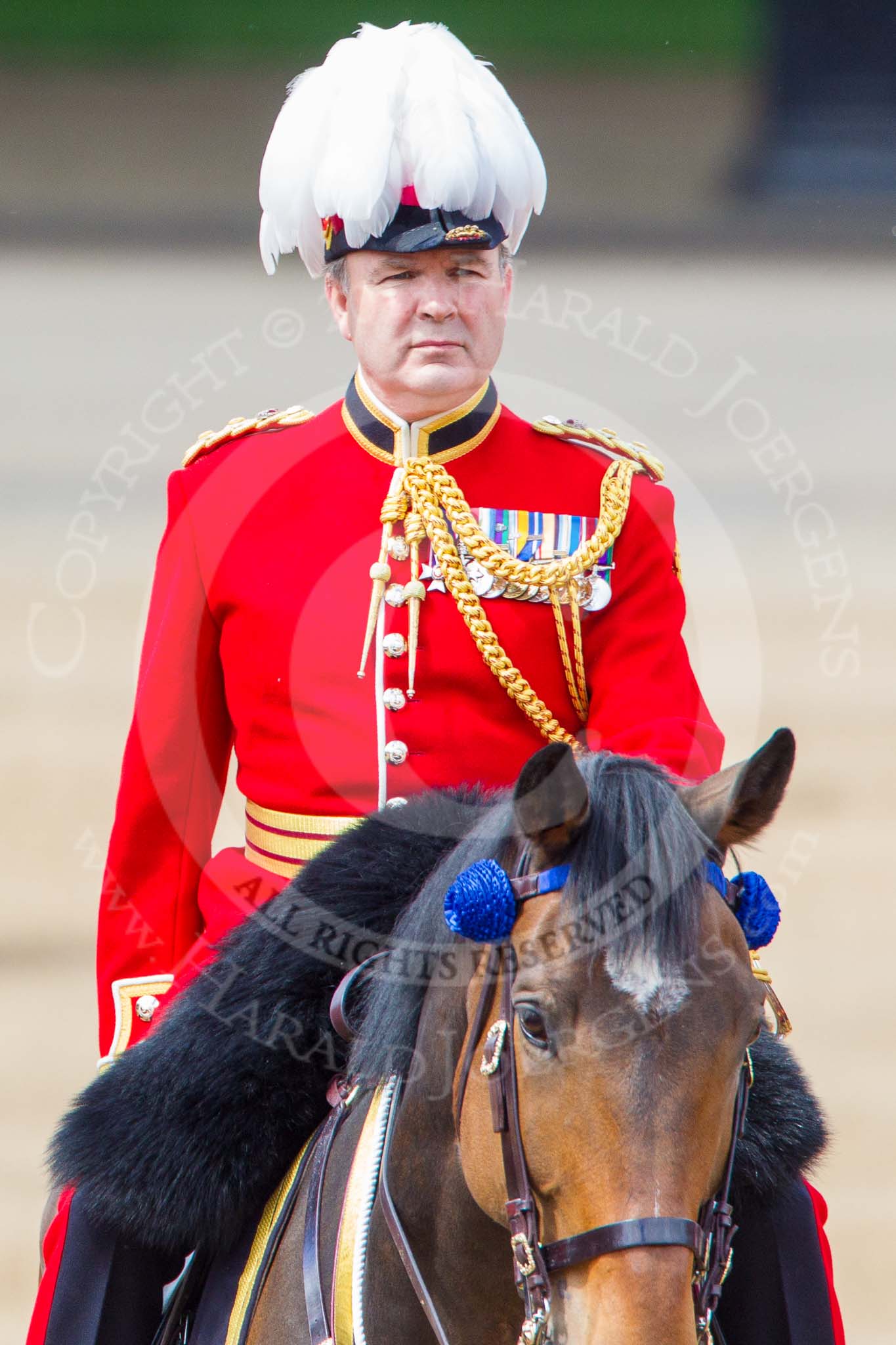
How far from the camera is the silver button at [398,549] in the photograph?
7.91 ft

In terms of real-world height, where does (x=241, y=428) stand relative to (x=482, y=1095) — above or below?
above

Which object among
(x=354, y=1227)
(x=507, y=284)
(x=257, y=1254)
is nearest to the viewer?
(x=354, y=1227)

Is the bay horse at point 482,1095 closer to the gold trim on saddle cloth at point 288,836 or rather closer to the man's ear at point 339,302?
the gold trim on saddle cloth at point 288,836

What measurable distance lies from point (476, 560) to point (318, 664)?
0.26m

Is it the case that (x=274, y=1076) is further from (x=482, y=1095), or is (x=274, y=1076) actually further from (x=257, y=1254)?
(x=482, y=1095)

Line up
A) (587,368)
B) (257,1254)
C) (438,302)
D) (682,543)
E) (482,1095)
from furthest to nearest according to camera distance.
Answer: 1. (587,368)
2. (682,543)
3. (438,302)
4. (257,1254)
5. (482,1095)

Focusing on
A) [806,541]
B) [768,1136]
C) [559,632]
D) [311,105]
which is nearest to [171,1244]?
[768,1136]

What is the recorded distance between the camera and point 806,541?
1255 cm

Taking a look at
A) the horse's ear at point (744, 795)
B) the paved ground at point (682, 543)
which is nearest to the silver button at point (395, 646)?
the horse's ear at point (744, 795)

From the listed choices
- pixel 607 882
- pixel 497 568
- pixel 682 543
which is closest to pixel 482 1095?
pixel 607 882

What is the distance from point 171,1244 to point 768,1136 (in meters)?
0.72

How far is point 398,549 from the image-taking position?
2410mm

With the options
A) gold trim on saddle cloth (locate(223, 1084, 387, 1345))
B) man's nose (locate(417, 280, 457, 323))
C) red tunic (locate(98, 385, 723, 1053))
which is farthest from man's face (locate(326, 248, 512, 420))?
gold trim on saddle cloth (locate(223, 1084, 387, 1345))

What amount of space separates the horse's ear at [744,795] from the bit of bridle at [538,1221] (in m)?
0.16
